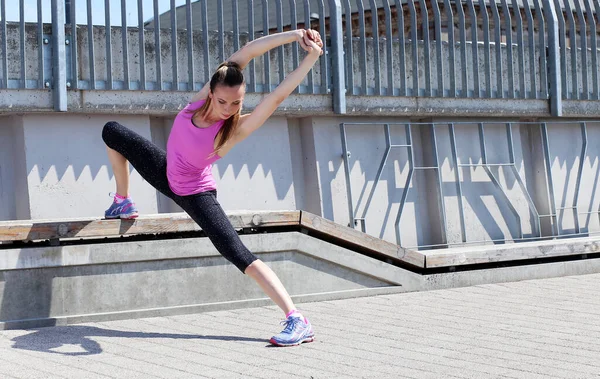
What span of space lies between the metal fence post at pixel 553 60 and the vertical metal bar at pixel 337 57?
304 cm

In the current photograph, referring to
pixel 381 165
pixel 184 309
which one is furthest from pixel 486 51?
pixel 184 309

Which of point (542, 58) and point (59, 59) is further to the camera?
point (542, 58)

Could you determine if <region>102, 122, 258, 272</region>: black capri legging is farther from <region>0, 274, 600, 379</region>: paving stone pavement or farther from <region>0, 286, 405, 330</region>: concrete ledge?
<region>0, 286, 405, 330</region>: concrete ledge

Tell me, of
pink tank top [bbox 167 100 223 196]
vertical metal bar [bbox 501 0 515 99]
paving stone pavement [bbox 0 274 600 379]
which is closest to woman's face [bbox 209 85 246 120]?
pink tank top [bbox 167 100 223 196]

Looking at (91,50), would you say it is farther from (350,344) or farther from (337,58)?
(350,344)

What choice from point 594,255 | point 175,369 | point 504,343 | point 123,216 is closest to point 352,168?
point 594,255

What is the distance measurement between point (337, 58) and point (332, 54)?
9 centimetres

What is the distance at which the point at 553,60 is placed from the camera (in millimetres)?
11977

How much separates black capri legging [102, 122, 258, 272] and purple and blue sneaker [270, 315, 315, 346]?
426 millimetres

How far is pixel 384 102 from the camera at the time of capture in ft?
34.9

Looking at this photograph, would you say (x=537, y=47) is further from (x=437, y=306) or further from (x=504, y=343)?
(x=504, y=343)

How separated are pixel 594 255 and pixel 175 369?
6005 millimetres

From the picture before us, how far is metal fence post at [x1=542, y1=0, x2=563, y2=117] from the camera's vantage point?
39.2 feet

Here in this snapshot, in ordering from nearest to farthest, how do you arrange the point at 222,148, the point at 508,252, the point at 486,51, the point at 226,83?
the point at 226,83 < the point at 222,148 < the point at 508,252 < the point at 486,51
